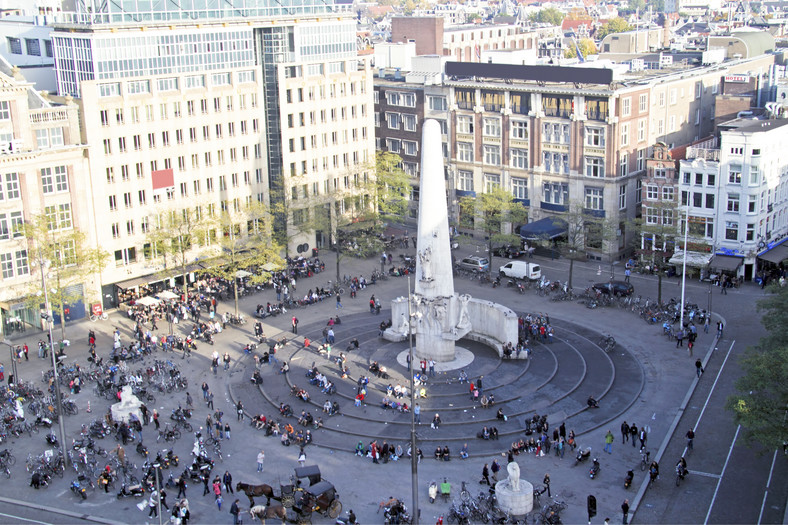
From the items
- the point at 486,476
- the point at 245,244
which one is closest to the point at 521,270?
the point at 245,244

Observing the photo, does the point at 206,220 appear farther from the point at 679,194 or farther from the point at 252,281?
the point at 679,194

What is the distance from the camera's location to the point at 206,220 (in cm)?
9000

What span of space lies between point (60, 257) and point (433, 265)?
109ft

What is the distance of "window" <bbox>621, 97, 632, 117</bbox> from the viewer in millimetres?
98438

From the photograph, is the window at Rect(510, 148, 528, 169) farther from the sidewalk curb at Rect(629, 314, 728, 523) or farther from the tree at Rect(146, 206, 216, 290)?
the tree at Rect(146, 206, 216, 290)

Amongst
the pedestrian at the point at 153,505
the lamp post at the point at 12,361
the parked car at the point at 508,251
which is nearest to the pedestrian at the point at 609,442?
the pedestrian at the point at 153,505

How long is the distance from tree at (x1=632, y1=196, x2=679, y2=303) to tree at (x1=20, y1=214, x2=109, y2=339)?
50.6 metres

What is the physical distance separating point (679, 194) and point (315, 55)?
4205cm

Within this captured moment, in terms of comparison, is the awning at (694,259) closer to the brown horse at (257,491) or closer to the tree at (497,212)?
the tree at (497,212)

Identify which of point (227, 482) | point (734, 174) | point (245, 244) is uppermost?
point (734, 174)

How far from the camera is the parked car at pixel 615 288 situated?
87875mm

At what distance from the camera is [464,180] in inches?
4464

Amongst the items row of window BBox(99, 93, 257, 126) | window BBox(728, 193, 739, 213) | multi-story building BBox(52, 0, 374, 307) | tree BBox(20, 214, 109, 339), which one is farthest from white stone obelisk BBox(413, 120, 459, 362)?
window BBox(728, 193, 739, 213)

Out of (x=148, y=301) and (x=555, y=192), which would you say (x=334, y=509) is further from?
(x=555, y=192)
